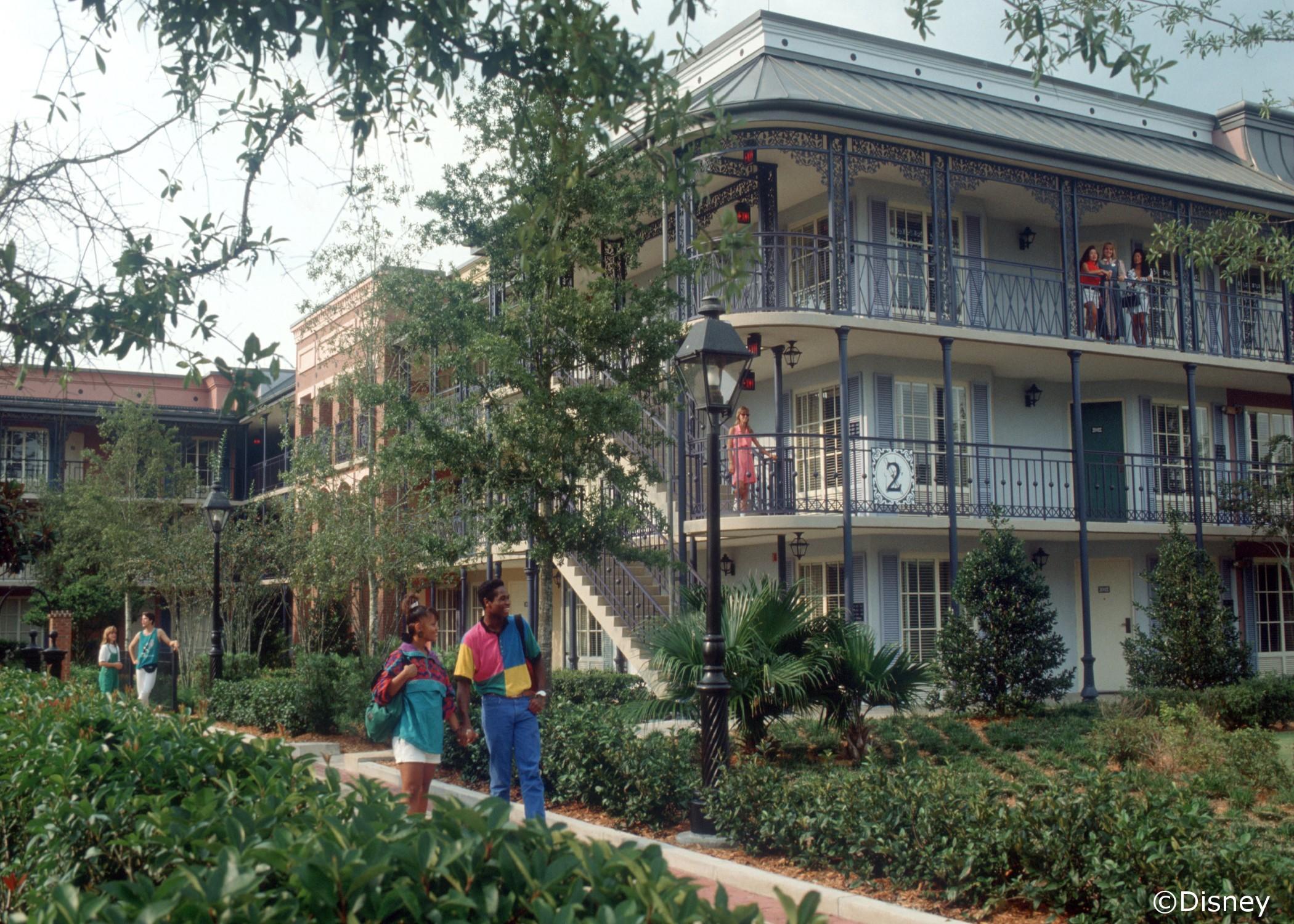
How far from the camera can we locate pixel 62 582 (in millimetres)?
34750

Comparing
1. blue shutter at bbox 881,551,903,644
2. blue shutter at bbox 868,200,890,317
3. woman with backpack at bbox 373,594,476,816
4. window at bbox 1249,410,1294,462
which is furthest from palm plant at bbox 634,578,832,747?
window at bbox 1249,410,1294,462

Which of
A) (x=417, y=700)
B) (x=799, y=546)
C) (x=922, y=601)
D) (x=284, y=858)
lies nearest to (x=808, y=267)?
(x=799, y=546)

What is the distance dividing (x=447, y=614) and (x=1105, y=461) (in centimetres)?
1718

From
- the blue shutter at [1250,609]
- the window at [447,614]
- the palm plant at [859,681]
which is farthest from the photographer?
the window at [447,614]

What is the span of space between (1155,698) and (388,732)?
10.4m

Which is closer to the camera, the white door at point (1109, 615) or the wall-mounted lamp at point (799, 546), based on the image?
the wall-mounted lamp at point (799, 546)

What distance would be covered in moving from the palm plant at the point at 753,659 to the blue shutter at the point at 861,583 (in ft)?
27.9

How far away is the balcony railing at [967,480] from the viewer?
17453 millimetres

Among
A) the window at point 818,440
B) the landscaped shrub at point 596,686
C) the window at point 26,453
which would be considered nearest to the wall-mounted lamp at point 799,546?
the window at point 818,440

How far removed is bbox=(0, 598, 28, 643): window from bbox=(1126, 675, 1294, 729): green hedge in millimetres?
35165

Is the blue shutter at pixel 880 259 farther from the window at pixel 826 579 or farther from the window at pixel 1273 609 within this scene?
the window at pixel 1273 609

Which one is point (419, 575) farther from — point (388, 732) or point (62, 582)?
point (62, 582)

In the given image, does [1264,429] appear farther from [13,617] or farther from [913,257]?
[13,617]

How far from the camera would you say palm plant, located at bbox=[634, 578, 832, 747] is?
10344 mm
